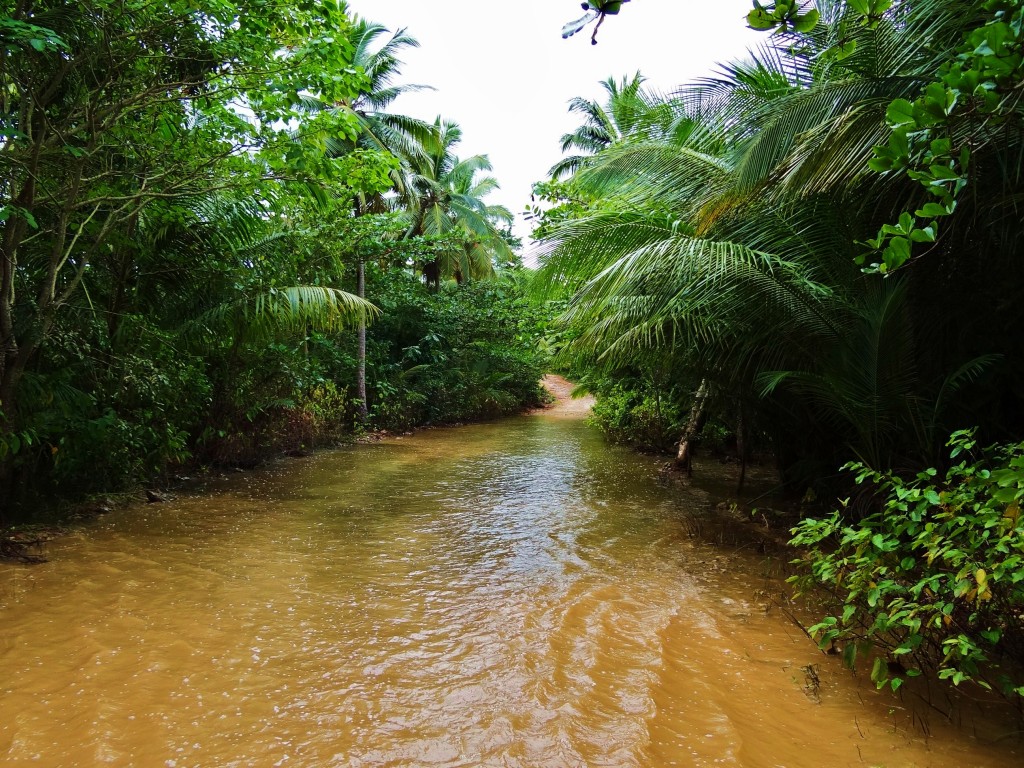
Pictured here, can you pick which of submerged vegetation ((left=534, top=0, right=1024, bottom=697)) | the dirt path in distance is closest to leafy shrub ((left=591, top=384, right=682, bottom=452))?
the dirt path in distance

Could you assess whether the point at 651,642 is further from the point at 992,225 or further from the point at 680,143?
the point at 680,143

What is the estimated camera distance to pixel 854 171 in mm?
3480

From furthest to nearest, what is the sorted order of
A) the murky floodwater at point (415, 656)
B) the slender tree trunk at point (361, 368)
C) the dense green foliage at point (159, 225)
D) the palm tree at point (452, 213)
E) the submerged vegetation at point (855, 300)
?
the palm tree at point (452, 213) < the slender tree trunk at point (361, 368) < the dense green foliage at point (159, 225) < the submerged vegetation at point (855, 300) < the murky floodwater at point (415, 656)

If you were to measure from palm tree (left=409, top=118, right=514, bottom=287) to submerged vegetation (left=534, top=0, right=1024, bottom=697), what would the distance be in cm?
1305

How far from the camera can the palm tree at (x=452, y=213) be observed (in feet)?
60.8

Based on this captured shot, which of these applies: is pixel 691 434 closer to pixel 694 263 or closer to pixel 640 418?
pixel 640 418

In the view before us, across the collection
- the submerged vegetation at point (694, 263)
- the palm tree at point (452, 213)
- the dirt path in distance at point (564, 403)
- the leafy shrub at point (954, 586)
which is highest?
the palm tree at point (452, 213)

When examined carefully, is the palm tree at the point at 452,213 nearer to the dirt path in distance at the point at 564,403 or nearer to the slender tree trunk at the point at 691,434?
the dirt path in distance at the point at 564,403

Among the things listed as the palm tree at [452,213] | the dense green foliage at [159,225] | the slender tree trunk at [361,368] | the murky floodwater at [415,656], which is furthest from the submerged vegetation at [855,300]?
the palm tree at [452,213]

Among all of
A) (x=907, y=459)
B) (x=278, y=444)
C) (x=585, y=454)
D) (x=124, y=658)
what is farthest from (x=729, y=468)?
(x=124, y=658)

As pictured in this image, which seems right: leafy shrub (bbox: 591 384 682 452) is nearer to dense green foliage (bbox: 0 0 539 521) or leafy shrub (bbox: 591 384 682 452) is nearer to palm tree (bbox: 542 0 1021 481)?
palm tree (bbox: 542 0 1021 481)

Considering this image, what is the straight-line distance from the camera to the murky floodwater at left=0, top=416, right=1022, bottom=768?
88.4 inches

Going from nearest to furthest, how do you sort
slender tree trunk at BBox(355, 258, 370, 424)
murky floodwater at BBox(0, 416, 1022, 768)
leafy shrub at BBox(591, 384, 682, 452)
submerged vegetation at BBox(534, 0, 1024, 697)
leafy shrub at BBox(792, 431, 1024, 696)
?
leafy shrub at BBox(792, 431, 1024, 696)
murky floodwater at BBox(0, 416, 1022, 768)
submerged vegetation at BBox(534, 0, 1024, 697)
leafy shrub at BBox(591, 384, 682, 452)
slender tree trunk at BBox(355, 258, 370, 424)

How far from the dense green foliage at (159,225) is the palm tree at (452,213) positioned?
993cm
